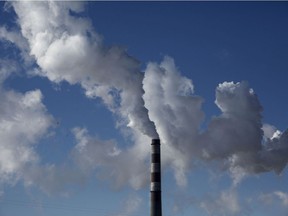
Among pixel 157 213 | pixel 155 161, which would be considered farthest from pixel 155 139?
pixel 157 213

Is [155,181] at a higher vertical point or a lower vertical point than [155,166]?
lower

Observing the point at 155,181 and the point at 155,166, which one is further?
the point at 155,166

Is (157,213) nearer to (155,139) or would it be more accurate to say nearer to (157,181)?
(157,181)

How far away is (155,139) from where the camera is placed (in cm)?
5094

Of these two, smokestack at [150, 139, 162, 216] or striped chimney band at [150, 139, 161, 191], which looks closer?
smokestack at [150, 139, 162, 216]

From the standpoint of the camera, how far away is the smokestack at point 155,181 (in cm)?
4781

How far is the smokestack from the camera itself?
47812 mm

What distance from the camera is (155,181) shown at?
48750 mm

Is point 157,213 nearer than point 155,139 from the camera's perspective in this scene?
Yes

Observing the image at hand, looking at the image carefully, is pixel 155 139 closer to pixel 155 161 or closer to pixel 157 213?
pixel 155 161

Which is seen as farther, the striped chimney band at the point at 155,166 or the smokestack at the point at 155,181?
the striped chimney band at the point at 155,166

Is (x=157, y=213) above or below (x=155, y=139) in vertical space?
below

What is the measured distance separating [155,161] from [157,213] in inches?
175

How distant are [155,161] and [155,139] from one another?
89.8 inches
